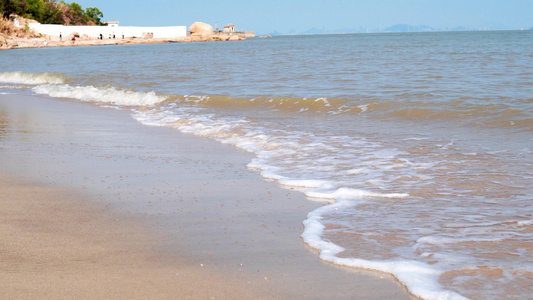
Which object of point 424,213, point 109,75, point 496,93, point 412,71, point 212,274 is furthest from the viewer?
point 109,75

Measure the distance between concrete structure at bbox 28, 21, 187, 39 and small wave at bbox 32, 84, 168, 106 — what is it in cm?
7850

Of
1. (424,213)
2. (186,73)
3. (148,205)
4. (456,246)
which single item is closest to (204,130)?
(148,205)

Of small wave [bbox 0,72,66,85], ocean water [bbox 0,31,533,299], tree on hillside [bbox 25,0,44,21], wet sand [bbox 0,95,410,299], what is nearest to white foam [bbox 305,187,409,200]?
ocean water [bbox 0,31,533,299]

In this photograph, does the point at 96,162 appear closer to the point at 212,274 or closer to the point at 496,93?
the point at 212,274

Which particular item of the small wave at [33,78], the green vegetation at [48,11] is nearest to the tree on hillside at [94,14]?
the green vegetation at [48,11]

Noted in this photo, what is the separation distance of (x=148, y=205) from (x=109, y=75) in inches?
660

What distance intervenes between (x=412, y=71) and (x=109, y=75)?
407 inches

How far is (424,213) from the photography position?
4148 millimetres

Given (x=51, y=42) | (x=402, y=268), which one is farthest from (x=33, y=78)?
(x=51, y=42)

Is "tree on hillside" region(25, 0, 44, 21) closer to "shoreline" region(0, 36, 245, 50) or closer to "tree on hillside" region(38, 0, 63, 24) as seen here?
"tree on hillside" region(38, 0, 63, 24)

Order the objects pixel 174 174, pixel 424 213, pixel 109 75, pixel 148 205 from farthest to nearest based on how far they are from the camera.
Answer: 1. pixel 109 75
2. pixel 174 174
3. pixel 148 205
4. pixel 424 213

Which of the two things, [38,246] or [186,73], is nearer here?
[38,246]

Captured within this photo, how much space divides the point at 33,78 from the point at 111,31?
8986cm

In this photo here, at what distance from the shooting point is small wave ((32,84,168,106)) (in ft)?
44.2
